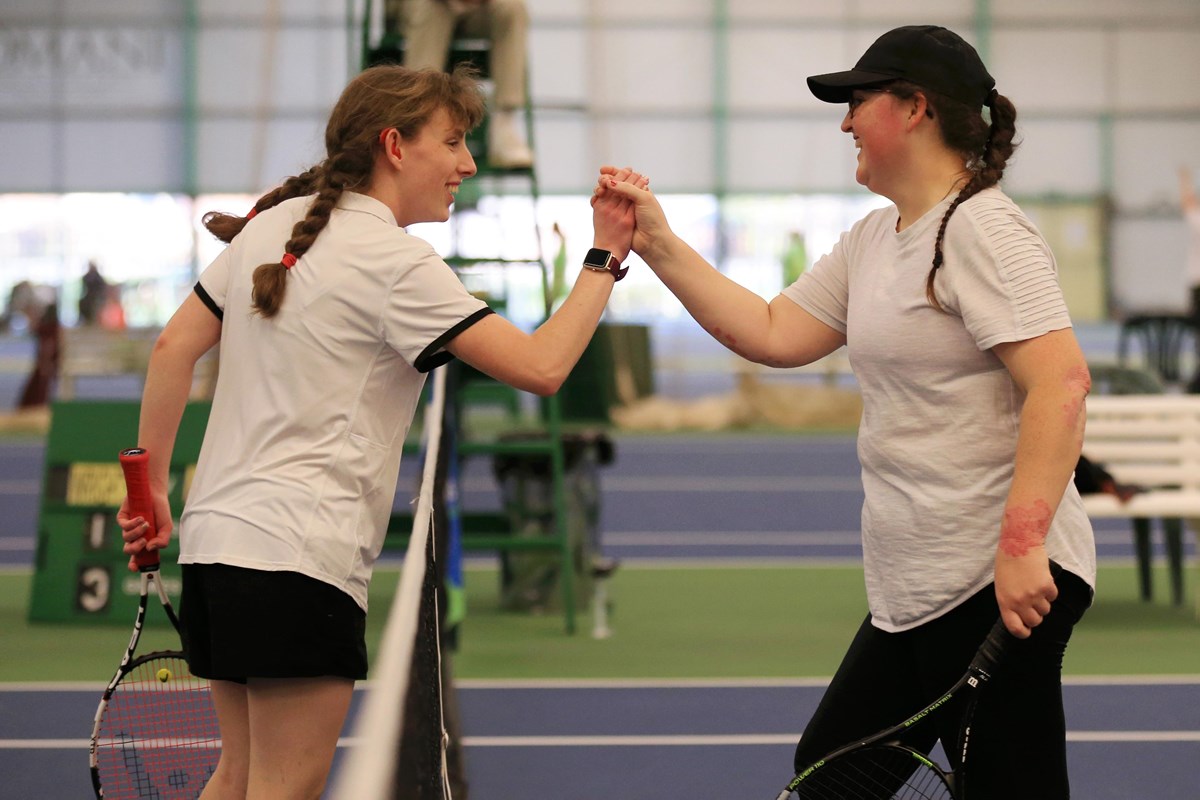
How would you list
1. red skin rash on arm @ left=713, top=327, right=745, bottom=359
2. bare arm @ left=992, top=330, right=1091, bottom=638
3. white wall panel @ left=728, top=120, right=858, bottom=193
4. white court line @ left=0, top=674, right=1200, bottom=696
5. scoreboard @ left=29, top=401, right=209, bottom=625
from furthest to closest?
white wall panel @ left=728, top=120, right=858, bottom=193, scoreboard @ left=29, top=401, right=209, bottom=625, white court line @ left=0, top=674, right=1200, bottom=696, red skin rash on arm @ left=713, top=327, right=745, bottom=359, bare arm @ left=992, top=330, right=1091, bottom=638

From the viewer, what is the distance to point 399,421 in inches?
99.0

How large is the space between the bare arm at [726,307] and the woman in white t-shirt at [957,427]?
0.82 ft

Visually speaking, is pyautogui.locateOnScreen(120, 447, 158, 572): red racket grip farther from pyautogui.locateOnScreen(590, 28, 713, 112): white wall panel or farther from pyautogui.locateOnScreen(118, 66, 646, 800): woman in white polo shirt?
pyautogui.locateOnScreen(590, 28, 713, 112): white wall panel

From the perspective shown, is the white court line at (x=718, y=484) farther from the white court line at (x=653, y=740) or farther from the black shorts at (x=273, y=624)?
the black shorts at (x=273, y=624)

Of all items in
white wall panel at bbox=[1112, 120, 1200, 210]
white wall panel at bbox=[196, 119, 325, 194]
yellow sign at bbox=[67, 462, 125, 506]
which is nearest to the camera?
yellow sign at bbox=[67, 462, 125, 506]

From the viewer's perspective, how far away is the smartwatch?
2.86 m

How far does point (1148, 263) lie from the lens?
97.8 feet

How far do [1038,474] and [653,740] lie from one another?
3.00 metres

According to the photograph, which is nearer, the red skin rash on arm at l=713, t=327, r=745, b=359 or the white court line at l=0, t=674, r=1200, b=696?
the red skin rash on arm at l=713, t=327, r=745, b=359

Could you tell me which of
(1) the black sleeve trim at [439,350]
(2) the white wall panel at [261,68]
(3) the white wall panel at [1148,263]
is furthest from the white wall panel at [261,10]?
(1) the black sleeve trim at [439,350]

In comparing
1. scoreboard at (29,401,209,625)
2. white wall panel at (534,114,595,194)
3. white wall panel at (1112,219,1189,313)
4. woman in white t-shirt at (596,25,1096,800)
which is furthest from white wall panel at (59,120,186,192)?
woman in white t-shirt at (596,25,1096,800)

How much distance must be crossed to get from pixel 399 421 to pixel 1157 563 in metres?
7.28

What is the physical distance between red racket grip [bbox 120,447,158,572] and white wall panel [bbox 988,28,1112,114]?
26.5 metres

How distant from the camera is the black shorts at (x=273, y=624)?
7.85ft
